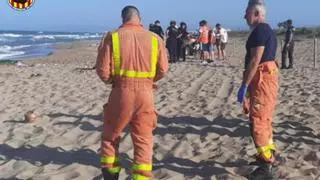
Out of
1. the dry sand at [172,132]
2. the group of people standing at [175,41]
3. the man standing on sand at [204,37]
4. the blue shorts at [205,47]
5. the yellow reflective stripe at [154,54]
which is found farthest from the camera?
the blue shorts at [205,47]

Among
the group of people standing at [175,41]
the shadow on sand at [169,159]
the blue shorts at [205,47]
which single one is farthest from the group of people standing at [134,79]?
the blue shorts at [205,47]

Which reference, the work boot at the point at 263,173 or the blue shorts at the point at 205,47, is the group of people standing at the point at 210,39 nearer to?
Result: the blue shorts at the point at 205,47

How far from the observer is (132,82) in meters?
5.30

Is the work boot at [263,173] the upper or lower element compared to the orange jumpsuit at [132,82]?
lower

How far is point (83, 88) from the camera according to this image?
13.7 m

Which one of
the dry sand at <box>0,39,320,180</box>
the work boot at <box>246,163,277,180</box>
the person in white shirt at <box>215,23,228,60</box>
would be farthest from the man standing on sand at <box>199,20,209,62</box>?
the work boot at <box>246,163,277,180</box>

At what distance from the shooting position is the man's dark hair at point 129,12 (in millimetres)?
5379

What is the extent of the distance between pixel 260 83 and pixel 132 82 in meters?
1.35

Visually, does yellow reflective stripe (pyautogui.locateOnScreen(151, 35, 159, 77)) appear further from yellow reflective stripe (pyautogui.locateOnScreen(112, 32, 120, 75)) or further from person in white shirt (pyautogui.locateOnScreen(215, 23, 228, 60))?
person in white shirt (pyautogui.locateOnScreen(215, 23, 228, 60))

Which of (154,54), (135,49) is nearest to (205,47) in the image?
(154,54)

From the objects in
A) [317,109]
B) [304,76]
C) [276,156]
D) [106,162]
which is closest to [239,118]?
[317,109]

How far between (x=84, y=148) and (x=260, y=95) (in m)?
2.57

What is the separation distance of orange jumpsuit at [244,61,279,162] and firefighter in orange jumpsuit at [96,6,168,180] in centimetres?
103

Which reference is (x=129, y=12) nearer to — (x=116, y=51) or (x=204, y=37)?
(x=116, y=51)
